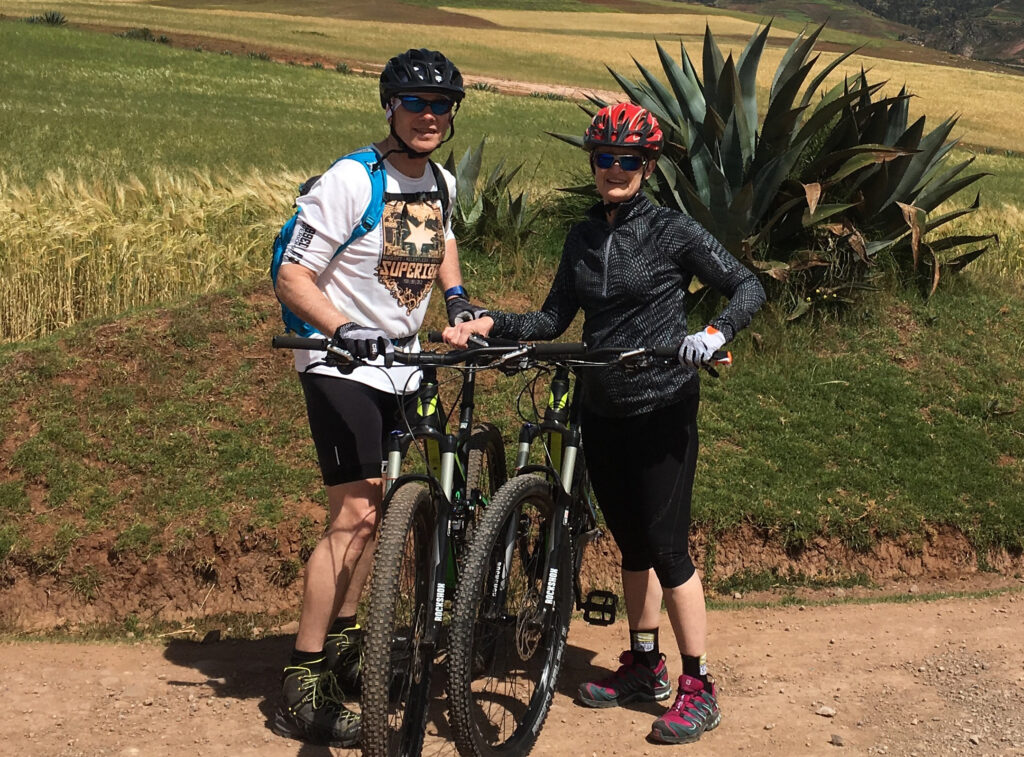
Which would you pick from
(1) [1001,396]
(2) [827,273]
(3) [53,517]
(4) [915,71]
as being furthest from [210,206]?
(4) [915,71]

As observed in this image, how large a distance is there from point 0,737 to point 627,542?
8.71 feet

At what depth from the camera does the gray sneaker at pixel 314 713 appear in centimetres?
490

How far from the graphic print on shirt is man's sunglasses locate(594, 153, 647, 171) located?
27.2 inches

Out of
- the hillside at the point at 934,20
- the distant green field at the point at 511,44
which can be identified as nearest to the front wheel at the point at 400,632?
the distant green field at the point at 511,44

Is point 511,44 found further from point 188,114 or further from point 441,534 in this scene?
point 441,534

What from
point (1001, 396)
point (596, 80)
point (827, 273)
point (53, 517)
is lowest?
point (53, 517)

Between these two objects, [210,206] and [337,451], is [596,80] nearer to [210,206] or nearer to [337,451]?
[210,206]

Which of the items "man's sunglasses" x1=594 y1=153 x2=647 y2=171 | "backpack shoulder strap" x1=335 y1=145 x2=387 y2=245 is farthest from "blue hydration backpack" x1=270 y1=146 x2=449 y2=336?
"man's sunglasses" x1=594 y1=153 x2=647 y2=171

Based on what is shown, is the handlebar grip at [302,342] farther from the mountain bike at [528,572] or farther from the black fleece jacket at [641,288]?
the black fleece jacket at [641,288]

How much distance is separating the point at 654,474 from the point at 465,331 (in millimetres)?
1001

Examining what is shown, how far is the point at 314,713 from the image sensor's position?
492 cm

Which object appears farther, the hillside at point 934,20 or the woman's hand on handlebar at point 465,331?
the hillside at point 934,20

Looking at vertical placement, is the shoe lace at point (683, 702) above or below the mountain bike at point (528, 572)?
below

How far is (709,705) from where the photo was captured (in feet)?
16.9
